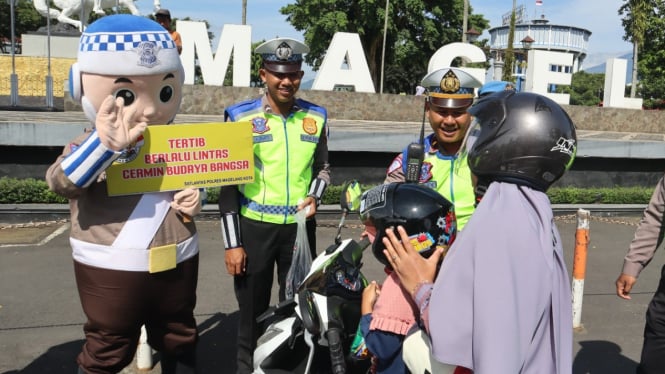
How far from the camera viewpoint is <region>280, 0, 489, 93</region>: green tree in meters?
30.0

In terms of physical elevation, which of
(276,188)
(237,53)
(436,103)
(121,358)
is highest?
(237,53)

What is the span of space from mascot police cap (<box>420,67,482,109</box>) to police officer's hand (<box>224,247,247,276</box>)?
1314 mm

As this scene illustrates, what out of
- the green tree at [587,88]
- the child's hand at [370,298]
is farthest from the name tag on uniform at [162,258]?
the green tree at [587,88]

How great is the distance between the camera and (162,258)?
2.63m

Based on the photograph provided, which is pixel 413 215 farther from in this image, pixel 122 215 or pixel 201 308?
pixel 201 308

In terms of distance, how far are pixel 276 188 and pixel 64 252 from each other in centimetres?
414

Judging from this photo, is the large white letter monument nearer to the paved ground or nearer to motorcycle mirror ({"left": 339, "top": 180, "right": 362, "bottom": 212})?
the paved ground

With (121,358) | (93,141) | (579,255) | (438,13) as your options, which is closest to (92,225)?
(93,141)

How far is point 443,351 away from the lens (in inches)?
63.4

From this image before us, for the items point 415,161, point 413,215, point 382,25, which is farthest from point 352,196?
point 382,25

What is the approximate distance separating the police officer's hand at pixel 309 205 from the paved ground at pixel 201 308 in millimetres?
1309

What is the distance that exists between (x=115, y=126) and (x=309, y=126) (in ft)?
4.00

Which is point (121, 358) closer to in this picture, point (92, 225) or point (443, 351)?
point (92, 225)

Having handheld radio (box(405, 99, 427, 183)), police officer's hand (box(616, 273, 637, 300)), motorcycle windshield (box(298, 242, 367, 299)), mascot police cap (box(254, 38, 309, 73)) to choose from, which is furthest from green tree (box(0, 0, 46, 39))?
police officer's hand (box(616, 273, 637, 300))
